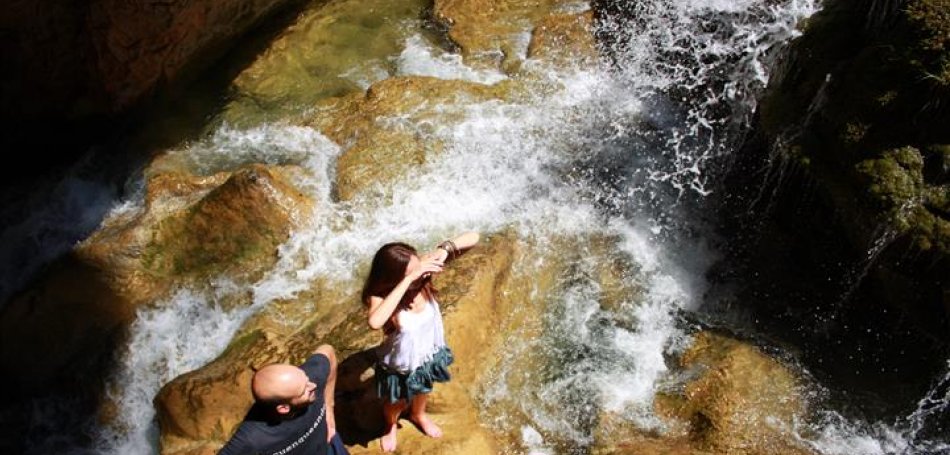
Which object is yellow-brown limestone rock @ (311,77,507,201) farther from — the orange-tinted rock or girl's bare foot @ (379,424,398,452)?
girl's bare foot @ (379,424,398,452)

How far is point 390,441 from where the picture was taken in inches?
164

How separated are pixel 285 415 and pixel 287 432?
84 millimetres

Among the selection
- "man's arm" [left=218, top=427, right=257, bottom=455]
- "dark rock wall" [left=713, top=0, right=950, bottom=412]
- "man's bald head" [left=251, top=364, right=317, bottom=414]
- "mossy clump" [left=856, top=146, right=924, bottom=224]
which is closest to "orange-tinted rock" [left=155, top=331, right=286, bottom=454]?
"man's arm" [left=218, top=427, right=257, bottom=455]

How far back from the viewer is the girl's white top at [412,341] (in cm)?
360

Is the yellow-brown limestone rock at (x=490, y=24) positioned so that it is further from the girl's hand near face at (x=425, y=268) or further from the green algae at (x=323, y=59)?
the girl's hand near face at (x=425, y=268)

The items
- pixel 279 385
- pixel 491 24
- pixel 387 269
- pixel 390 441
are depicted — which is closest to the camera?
pixel 279 385

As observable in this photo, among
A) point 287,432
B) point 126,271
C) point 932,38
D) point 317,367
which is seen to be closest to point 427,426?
point 317,367

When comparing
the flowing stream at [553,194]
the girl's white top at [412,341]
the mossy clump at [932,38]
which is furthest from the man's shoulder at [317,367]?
the mossy clump at [932,38]

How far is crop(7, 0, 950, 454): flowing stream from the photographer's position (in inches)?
197

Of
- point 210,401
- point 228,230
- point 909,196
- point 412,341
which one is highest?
point 909,196

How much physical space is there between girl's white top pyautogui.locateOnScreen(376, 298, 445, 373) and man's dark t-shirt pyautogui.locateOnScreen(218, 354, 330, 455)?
34 centimetres

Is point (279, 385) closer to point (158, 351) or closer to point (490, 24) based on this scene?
point (158, 351)

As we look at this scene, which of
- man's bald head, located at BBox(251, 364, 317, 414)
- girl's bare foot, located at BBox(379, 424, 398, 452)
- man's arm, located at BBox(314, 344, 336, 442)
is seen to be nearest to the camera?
man's bald head, located at BBox(251, 364, 317, 414)

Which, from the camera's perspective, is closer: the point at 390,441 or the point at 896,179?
the point at 390,441
